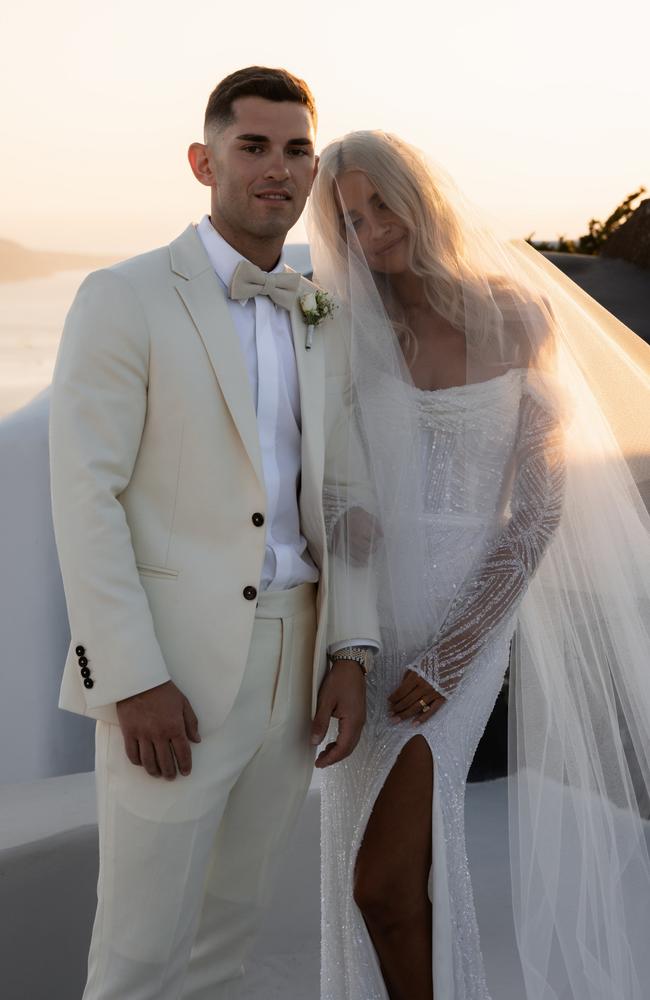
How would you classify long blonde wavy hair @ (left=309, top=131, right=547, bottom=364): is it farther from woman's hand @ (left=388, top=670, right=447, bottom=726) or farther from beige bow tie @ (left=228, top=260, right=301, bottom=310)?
woman's hand @ (left=388, top=670, right=447, bottom=726)

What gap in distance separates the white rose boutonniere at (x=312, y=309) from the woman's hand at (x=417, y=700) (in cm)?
67

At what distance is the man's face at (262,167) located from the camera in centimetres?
198

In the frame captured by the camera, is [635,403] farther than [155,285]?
Yes

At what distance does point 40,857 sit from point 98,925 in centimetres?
101

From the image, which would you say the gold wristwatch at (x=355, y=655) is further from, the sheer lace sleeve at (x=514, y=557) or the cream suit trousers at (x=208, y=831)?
the sheer lace sleeve at (x=514, y=557)

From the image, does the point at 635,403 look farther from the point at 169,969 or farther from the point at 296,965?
the point at 296,965

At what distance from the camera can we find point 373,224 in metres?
2.41

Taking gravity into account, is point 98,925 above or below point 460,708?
below

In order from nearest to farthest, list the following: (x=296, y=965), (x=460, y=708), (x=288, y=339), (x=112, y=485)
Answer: (x=112, y=485) → (x=288, y=339) → (x=460, y=708) → (x=296, y=965)

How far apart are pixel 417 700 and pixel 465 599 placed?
235 mm

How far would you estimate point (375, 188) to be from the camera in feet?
7.87

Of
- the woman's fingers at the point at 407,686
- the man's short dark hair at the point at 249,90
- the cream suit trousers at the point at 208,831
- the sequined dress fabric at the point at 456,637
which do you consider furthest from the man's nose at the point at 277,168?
the woman's fingers at the point at 407,686

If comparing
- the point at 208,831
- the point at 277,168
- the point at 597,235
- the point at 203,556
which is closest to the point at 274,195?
the point at 277,168

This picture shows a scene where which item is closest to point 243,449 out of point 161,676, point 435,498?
point 161,676
